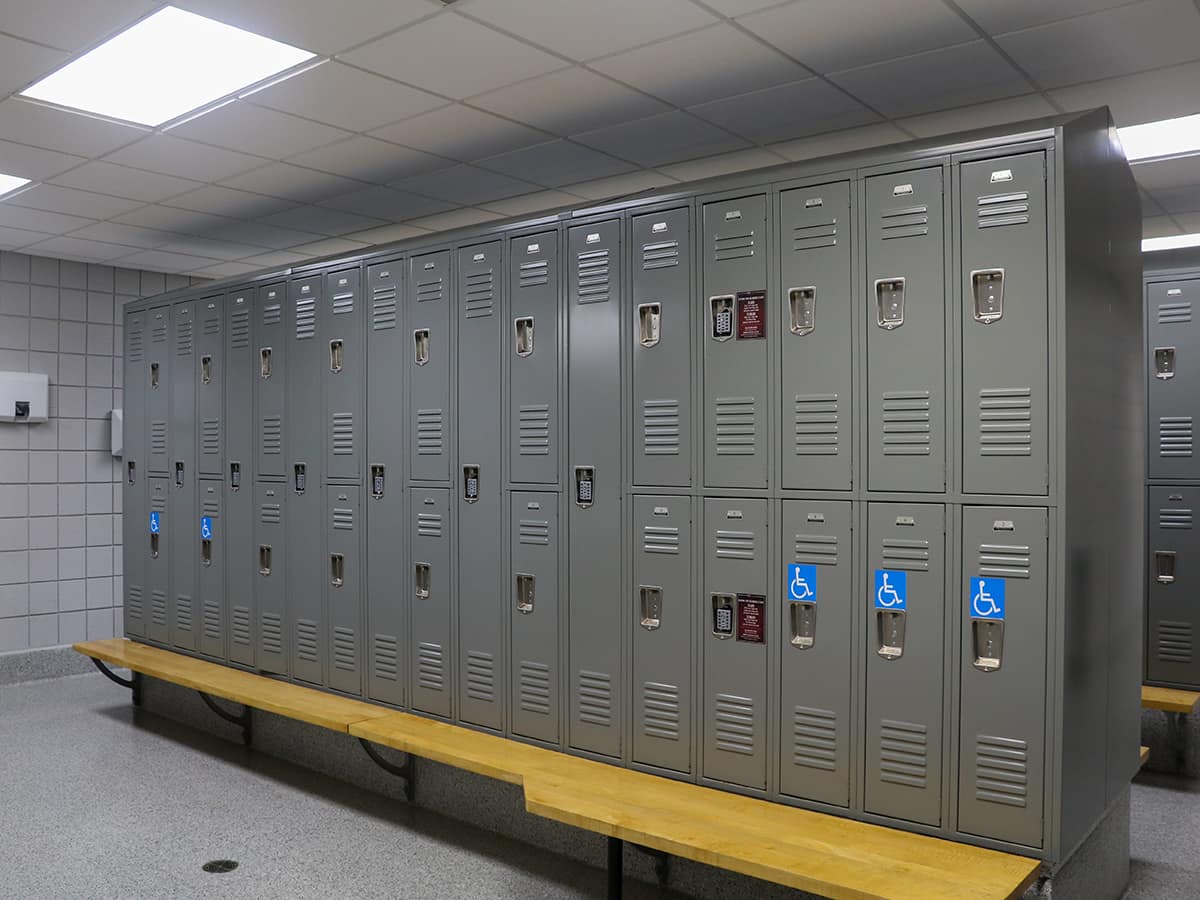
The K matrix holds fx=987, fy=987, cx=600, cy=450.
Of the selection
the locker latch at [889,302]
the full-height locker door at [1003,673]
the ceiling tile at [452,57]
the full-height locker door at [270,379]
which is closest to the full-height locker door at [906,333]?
the locker latch at [889,302]

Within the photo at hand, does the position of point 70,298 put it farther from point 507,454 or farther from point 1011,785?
point 1011,785

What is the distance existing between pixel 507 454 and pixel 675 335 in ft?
3.23

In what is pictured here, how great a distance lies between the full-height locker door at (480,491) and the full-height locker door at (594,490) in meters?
0.42

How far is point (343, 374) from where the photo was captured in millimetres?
5000

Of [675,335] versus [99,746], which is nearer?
[675,335]

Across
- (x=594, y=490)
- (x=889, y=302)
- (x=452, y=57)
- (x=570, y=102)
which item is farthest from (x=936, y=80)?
(x=594, y=490)

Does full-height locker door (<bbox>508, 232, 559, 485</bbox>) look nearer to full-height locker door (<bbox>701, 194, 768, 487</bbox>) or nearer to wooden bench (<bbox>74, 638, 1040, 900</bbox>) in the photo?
full-height locker door (<bbox>701, 194, 768, 487</bbox>)

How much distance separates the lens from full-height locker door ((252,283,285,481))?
17.6 ft

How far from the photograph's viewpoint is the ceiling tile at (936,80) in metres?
3.56

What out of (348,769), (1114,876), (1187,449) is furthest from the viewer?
(1187,449)

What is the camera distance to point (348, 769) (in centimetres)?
488

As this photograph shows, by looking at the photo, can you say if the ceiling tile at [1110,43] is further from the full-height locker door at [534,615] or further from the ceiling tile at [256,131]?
the ceiling tile at [256,131]

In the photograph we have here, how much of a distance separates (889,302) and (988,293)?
31 centimetres

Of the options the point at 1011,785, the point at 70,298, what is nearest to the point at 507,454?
the point at 1011,785
